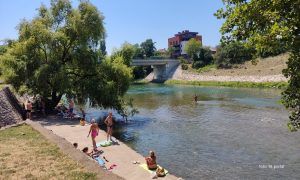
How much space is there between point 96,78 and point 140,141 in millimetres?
10249

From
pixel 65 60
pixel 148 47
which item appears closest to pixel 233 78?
pixel 65 60

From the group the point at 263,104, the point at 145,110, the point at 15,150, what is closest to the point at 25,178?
the point at 15,150

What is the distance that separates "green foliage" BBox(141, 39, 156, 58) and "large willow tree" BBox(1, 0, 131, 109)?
136 metres

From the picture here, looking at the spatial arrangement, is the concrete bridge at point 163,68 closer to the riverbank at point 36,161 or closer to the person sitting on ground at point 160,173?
the riverbank at point 36,161

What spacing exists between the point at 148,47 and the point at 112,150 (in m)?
153

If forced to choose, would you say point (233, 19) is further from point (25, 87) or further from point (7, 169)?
point (25, 87)

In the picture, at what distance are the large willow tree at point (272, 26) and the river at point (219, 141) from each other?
35.5 feet

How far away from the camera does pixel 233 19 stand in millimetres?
9484

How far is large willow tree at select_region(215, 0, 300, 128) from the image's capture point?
7992 millimetres

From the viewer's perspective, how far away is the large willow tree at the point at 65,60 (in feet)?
107

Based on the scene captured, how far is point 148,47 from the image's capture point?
565 feet

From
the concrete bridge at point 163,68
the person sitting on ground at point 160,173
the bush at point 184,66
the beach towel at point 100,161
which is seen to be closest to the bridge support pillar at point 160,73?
the concrete bridge at point 163,68

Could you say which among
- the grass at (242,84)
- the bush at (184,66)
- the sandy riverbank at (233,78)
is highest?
the bush at (184,66)

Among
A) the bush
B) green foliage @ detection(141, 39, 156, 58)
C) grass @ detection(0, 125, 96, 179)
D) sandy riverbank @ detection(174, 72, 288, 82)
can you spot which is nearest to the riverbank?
grass @ detection(0, 125, 96, 179)
